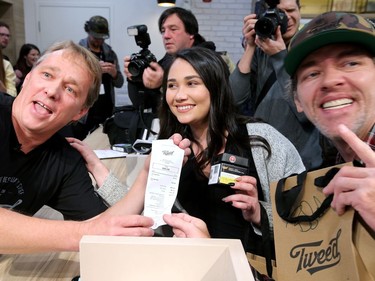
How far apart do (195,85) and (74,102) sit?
17.7 inches

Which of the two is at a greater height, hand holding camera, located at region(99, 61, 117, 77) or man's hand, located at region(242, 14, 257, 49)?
man's hand, located at region(242, 14, 257, 49)

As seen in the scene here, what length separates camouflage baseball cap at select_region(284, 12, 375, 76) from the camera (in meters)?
0.71

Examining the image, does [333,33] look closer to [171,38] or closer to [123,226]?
[123,226]

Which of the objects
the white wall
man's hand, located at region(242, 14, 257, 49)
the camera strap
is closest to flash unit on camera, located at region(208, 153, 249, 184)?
the camera strap

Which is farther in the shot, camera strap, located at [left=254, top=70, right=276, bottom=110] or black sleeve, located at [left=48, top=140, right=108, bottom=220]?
camera strap, located at [left=254, top=70, right=276, bottom=110]

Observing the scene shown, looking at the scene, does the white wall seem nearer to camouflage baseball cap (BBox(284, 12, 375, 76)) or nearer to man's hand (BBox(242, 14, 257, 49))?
man's hand (BBox(242, 14, 257, 49))

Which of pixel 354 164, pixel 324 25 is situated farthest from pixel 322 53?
pixel 354 164

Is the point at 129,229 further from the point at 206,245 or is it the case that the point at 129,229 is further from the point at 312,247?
the point at 312,247

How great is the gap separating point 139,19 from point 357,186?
4.53m

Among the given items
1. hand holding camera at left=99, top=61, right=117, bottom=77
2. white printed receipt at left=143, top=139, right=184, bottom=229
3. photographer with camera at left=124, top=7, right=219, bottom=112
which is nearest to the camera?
white printed receipt at left=143, top=139, right=184, bottom=229

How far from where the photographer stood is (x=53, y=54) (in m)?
1.12

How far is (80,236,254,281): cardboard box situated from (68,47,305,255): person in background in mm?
487

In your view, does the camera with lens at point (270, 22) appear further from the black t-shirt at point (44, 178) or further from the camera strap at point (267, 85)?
the black t-shirt at point (44, 178)

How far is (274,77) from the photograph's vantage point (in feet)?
5.11
